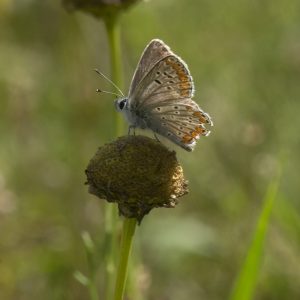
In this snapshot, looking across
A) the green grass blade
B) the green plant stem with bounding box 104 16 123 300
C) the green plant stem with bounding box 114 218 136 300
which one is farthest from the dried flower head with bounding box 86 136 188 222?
the green plant stem with bounding box 104 16 123 300

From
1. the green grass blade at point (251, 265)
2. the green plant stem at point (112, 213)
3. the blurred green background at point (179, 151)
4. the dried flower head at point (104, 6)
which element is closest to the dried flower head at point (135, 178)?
the green grass blade at point (251, 265)

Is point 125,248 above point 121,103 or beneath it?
beneath

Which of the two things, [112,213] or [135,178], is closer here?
[135,178]

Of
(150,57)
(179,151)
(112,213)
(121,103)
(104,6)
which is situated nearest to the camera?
(150,57)

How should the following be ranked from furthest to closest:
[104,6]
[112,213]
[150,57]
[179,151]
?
1. [179,151]
2. [104,6]
3. [112,213]
4. [150,57]

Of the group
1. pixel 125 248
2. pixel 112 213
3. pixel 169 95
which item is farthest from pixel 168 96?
pixel 112 213

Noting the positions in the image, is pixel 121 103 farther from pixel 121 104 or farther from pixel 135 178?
pixel 135 178

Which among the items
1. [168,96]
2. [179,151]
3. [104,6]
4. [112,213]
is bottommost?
[112,213]
